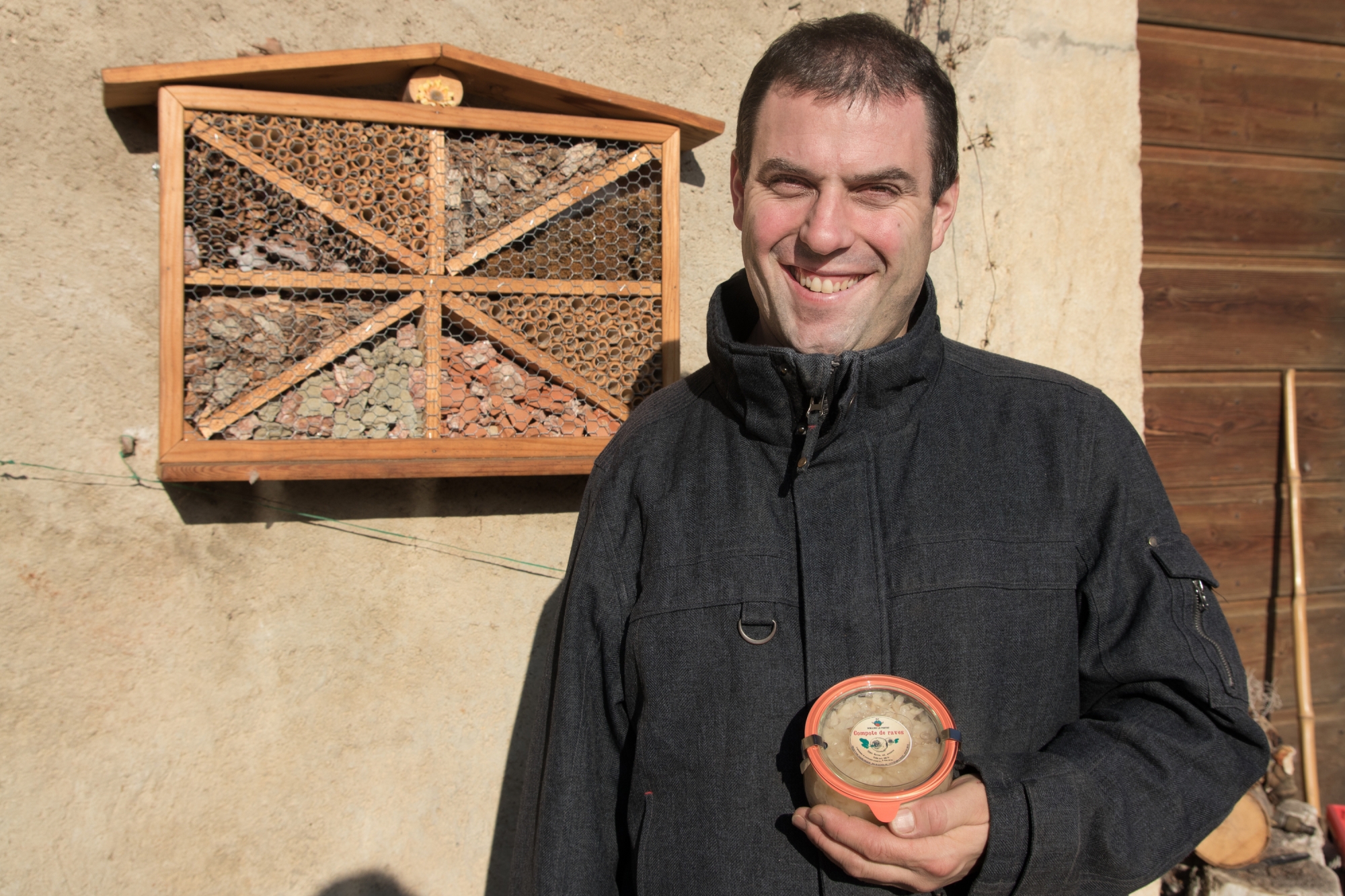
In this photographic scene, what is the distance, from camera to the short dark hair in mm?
1215

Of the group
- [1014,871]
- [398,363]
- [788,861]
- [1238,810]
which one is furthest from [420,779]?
[1238,810]

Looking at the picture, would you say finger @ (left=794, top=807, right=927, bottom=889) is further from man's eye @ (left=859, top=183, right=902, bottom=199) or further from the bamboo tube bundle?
the bamboo tube bundle

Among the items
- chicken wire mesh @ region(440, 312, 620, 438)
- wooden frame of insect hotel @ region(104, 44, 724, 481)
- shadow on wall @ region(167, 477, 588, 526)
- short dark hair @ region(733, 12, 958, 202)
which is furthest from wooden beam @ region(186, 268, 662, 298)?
short dark hair @ region(733, 12, 958, 202)

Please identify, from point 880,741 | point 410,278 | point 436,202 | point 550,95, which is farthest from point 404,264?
point 880,741

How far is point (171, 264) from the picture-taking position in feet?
5.71

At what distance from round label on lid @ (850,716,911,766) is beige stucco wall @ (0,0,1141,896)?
50.9 inches

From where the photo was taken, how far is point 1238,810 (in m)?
2.48

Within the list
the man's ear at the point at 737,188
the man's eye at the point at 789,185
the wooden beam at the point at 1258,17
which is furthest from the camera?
the wooden beam at the point at 1258,17

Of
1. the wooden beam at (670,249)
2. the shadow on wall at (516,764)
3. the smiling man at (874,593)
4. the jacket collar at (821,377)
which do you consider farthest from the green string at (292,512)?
the jacket collar at (821,377)

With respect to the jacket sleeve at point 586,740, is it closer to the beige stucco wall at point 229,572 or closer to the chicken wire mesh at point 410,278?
the chicken wire mesh at point 410,278

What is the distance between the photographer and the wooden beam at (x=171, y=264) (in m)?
1.73

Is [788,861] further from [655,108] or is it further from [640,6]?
[640,6]

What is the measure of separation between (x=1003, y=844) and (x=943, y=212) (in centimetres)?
92

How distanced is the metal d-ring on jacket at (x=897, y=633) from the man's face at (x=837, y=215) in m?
0.07
